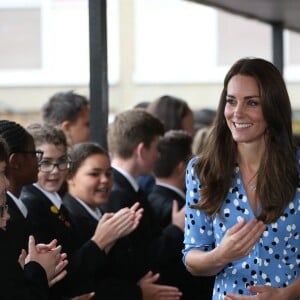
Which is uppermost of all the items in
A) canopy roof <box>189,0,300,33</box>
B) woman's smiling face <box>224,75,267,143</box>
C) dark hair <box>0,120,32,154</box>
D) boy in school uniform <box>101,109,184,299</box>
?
canopy roof <box>189,0,300,33</box>

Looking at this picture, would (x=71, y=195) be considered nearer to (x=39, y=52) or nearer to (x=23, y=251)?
(x=23, y=251)

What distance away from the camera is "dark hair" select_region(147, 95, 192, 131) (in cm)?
869

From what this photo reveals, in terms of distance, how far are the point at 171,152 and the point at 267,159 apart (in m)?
2.68

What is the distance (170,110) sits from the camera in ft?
28.6

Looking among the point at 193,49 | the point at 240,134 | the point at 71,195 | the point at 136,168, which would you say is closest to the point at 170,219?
the point at 136,168

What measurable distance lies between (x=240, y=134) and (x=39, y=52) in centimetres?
1827

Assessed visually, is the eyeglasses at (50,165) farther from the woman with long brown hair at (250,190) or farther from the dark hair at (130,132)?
the woman with long brown hair at (250,190)

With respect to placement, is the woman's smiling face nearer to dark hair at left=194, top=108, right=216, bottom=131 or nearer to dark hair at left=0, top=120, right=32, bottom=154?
dark hair at left=0, top=120, right=32, bottom=154

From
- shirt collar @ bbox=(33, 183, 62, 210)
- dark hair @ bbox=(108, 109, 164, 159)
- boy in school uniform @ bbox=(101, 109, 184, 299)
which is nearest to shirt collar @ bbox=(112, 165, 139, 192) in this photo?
boy in school uniform @ bbox=(101, 109, 184, 299)

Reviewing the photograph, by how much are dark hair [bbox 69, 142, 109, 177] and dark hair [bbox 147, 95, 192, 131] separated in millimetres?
2348

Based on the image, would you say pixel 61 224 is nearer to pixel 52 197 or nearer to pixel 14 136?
pixel 52 197

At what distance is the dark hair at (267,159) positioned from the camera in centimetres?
485

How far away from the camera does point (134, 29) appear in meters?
22.3

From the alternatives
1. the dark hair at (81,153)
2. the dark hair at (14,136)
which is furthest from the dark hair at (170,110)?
the dark hair at (14,136)
